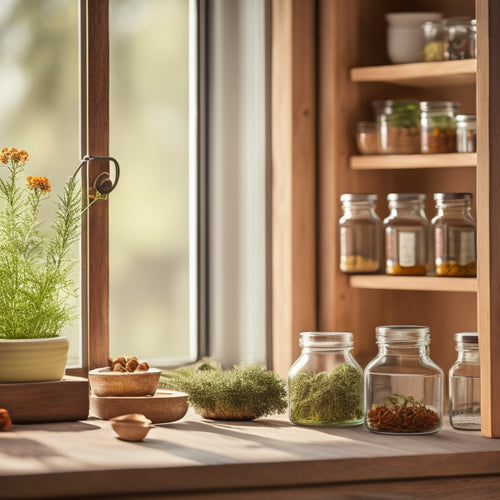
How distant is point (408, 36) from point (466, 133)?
272mm

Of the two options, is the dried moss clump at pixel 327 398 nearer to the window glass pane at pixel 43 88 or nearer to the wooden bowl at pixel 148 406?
the wooden bowl at pixel 148 406

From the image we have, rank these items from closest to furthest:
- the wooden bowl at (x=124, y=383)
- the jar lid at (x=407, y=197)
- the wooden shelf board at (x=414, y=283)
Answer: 1. the wooden bowl at (x=124, y=383)
2. the wooden shelf board at (x=414, y=283)
3. the jar lid at (x=407, y=197)

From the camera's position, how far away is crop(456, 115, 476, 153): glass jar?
1988mm

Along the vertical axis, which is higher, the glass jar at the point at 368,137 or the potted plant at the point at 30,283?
the glass jar at the point at 368,137

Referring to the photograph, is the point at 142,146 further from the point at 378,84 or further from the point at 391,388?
the point at 391,388

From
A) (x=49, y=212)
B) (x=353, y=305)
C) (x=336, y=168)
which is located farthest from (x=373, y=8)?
(x=49, y=212)

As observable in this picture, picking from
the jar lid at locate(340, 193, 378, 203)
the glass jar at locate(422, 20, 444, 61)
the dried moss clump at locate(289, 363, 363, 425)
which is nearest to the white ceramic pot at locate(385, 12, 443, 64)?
the glass jar at locate(422, 20, 444, 61)

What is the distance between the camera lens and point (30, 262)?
184 centimetres

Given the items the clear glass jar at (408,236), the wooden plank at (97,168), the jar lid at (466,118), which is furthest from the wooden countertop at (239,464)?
the jar lid at (466,118)

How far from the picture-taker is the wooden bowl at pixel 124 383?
180 cm

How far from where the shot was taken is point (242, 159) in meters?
2.23

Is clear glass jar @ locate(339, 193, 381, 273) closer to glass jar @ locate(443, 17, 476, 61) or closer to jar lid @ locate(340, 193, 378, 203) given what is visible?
jar lid @ locate(340, 193, 378, 203)

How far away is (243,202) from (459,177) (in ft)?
1.63

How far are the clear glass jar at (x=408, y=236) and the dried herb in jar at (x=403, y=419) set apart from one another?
1.32 ft
